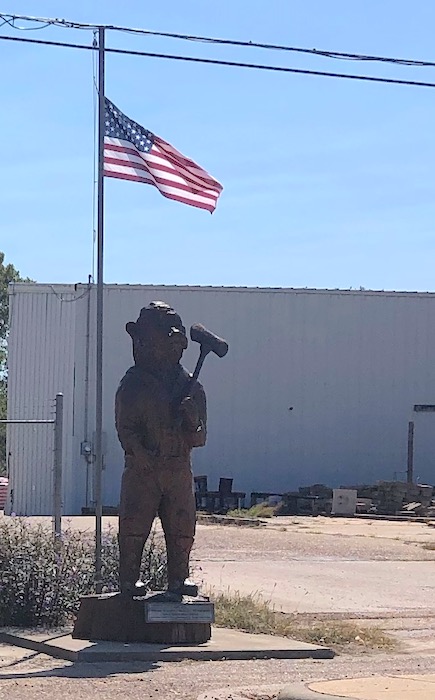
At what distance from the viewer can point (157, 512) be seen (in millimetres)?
11773

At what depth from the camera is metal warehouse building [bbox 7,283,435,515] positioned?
37406 millimetres

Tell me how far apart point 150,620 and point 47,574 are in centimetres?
A: 204

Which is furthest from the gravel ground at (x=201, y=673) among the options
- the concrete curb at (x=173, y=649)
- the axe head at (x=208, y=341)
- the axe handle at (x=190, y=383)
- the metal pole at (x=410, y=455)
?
the metal pole at (x=410, y=455)

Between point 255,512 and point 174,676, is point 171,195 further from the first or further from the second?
point 255,512

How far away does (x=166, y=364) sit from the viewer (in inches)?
463

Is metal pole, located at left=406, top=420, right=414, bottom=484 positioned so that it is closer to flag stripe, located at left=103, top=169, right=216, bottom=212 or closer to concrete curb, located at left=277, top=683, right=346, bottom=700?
flag stripe, located at left=103, top=169, right=216, bottom=212

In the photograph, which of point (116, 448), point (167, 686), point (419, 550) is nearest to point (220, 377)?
point (116, 448)

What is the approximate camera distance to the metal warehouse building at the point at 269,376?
37406 mm

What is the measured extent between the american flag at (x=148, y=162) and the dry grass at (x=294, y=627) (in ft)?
13.5

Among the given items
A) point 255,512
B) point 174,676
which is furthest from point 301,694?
point 255,512

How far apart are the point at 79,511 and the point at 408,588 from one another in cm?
1955

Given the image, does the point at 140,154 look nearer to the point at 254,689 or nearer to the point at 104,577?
the point at 104,577

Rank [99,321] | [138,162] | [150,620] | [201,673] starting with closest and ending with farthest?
[201,673], [150,620], [99,321], [138,162]

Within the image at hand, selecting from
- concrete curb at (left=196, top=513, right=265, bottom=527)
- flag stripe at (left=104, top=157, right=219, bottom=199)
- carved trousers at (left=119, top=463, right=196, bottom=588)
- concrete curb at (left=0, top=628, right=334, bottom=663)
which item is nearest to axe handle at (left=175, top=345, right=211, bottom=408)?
carved trousers at (left=119, top=463, right=196, bottom=588)
